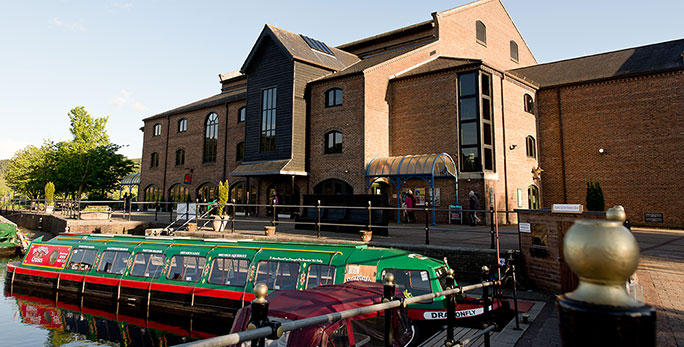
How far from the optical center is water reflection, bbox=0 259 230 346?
9086 mm

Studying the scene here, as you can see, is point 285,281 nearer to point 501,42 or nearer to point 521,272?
point 521,272

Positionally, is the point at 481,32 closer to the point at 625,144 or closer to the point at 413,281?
the point at 625,144

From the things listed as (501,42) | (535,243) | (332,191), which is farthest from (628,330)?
(501,42)

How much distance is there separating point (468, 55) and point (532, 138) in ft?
26.3

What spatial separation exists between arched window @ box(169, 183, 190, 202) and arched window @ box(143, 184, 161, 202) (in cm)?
171

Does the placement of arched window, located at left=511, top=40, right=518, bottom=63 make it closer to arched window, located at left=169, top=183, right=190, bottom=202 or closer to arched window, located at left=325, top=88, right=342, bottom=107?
arched window, located at left=325, top=88, right=342, bottom=107

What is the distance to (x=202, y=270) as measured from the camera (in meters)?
10.0

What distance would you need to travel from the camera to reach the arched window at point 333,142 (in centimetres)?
2297

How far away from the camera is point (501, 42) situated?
29812 millimetres

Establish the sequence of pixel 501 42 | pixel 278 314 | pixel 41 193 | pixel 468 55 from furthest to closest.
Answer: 1. pixel 41 193
2. pixel 501 42
3. pixel 468 55
4. pixel 278 314

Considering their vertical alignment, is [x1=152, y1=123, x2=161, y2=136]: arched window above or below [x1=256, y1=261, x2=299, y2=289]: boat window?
above

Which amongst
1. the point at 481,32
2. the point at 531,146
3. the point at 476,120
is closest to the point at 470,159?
the point at 476,120

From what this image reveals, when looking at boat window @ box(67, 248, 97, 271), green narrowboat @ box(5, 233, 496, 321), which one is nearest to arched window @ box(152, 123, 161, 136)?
green narrowboat @ box(5, 233, 496, 321)

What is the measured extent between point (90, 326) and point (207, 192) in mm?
21985
